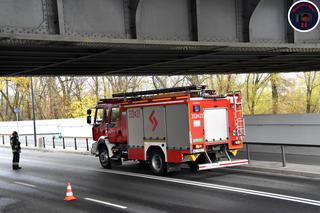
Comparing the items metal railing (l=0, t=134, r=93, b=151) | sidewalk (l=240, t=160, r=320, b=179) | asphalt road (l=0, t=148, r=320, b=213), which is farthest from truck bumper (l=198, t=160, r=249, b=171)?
metal railing (l=0, t=134, r=93, b=151)

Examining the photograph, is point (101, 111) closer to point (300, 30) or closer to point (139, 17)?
point (139, 17)

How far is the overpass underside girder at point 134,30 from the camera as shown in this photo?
33.6ft

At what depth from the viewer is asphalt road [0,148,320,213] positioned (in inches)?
385

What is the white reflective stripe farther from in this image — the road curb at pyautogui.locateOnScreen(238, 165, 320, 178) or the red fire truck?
the road curb at pyautogui.locateOnScreen(238, 165, 320, 178)

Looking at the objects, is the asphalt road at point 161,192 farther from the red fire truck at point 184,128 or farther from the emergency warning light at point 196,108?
the emergency warning light at point 196,108

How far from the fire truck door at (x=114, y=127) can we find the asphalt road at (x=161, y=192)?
57.7 inches

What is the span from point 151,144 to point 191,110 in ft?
7.44

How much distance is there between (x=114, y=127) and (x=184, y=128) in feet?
14.9

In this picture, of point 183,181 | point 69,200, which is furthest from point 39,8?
point 183,181

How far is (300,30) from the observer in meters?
13.7

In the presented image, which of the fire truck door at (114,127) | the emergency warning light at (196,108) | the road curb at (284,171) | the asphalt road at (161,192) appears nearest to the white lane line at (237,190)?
the asphalt road at (161,192)

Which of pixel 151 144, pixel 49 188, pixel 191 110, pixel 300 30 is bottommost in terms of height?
pixel 49 188

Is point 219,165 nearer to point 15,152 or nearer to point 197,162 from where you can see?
point 197,162

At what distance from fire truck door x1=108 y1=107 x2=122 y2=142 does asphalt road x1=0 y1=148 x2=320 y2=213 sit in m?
1.47
